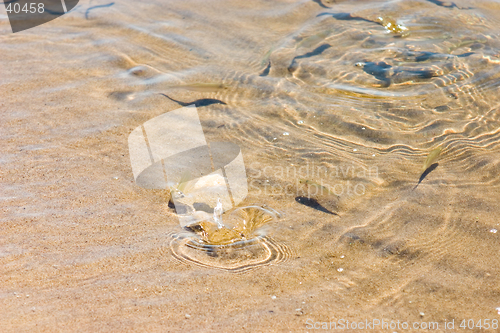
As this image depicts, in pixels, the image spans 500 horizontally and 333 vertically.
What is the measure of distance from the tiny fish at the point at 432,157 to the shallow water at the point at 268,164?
7cm

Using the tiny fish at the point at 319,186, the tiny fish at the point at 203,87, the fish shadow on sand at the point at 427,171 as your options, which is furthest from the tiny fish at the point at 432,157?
the tiny fish at the point at 203,87

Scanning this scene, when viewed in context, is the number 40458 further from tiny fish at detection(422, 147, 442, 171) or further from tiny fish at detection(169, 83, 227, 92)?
tiny fish at detection(422, 147, 442, 171)

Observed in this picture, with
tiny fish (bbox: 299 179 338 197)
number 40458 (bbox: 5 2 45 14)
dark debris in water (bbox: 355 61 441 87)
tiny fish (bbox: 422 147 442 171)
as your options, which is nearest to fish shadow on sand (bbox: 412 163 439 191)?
tiny fish (bbox: 422 147 442 171)

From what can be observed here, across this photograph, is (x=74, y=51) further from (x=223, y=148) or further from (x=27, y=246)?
(x=27, y=246)

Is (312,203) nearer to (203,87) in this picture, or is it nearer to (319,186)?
(319,186)

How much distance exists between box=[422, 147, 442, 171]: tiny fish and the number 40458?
182 inches

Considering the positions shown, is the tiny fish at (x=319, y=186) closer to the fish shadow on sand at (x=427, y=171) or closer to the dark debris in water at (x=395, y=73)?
the fish shadow on sand at (x=427, y=171)

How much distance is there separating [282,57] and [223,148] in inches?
59.8

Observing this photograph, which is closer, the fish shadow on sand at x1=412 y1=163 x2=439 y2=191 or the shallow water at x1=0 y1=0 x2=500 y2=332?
the shallow water at x1=0 y1=0 x2=500 y2=332

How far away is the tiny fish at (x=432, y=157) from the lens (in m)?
2.76

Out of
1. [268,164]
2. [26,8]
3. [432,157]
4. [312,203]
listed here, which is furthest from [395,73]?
[26,8]

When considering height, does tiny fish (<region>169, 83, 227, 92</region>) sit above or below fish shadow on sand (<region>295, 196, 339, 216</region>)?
above

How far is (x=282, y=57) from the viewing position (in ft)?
13.4

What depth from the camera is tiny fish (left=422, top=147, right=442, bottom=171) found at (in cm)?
276
